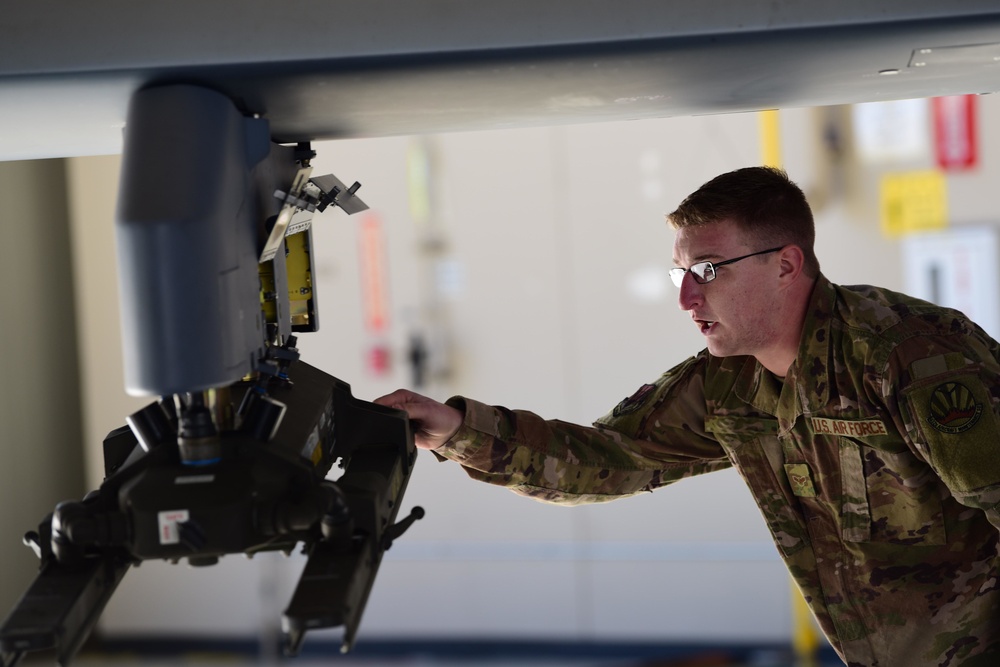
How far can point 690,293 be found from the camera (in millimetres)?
1441

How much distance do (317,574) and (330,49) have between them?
41 centimetres

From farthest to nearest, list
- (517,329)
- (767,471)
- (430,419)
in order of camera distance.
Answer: (517,329) < (767,471) < (430,419)

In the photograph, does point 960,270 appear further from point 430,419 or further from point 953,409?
point 430,419

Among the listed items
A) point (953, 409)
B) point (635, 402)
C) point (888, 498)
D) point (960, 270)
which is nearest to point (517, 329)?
point (960, 270)

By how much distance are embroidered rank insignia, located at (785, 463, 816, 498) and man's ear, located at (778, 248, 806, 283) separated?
290 millimetres

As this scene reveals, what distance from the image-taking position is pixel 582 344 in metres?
3.82

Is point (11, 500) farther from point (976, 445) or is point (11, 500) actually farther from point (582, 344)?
point (976, 445)

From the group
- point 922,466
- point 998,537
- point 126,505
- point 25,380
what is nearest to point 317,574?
point 126,505

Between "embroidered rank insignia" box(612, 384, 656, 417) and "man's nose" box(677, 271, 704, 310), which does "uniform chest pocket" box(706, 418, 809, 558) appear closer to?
"embroidered rank insignia" box(612, 384, 656, 417)

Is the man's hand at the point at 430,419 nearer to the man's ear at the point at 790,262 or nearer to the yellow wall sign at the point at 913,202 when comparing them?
the man's ear at the point at 790,262

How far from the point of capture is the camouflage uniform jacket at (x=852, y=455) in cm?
128

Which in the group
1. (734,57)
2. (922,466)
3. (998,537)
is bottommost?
(998,537)

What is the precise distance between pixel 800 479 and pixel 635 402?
28 centimetres

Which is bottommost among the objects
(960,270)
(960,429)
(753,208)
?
(960,429)
